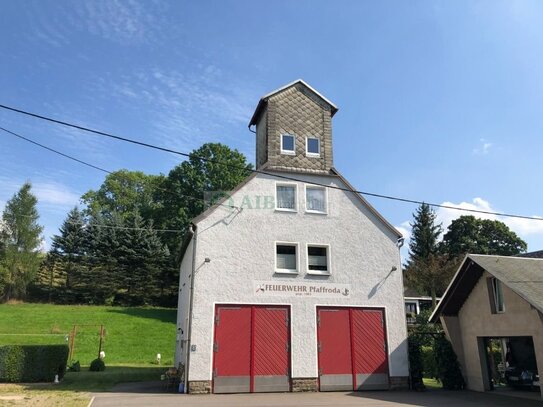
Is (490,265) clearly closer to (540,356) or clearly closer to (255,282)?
(540,356)

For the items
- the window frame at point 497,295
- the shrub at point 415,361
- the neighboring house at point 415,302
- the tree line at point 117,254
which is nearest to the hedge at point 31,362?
the shrub at point 415,361

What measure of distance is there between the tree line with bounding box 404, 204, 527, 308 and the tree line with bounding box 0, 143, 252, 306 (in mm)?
20799

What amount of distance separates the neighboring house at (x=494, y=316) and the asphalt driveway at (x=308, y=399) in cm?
161

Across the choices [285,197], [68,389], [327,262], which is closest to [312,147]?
[285,197]

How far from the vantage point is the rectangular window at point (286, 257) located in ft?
54.6

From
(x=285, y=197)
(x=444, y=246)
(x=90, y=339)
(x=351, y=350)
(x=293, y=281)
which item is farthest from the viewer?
(x=444, y=246)

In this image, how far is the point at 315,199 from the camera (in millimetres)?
17906

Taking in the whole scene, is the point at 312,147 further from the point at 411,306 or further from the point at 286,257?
the point at 411,306

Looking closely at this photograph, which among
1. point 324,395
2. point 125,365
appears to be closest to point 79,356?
point 125,365

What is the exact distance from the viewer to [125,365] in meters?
24.5

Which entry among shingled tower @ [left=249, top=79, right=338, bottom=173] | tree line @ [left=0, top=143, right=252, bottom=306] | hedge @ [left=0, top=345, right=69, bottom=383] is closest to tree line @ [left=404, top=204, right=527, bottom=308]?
tree line @ [left=0, top=143, right=252, bottom=306]

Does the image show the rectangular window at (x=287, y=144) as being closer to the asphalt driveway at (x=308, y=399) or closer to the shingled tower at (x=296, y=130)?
the shingled tower at (x=296, y=130)

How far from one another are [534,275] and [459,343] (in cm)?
392

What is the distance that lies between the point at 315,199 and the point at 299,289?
3708 mm
